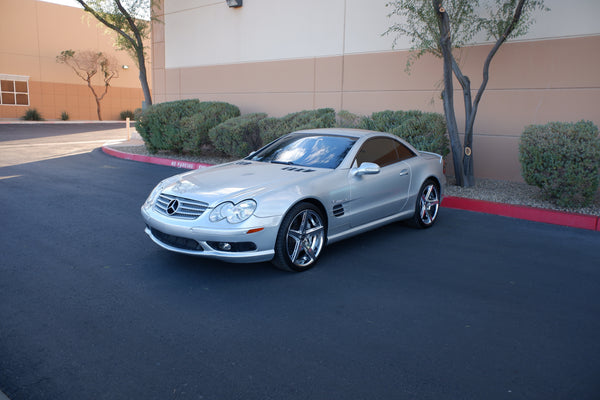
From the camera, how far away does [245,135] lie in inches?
504

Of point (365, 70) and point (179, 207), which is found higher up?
point (365, 70)

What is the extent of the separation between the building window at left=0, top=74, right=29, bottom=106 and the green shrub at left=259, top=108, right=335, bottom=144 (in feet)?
104

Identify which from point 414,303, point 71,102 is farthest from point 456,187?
point 71,102

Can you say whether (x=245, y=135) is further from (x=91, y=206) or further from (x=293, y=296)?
(x=293, y=296)

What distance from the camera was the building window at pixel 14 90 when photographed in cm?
3600

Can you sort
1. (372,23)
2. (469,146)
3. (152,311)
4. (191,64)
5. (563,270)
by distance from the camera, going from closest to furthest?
(152,311), (563,270), (469,146), (372,23), (191,64)

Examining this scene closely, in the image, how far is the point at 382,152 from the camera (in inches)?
257

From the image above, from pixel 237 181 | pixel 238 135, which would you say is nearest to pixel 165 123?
pixel 238 135

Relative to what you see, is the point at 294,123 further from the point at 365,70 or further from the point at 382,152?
the point at 382,152

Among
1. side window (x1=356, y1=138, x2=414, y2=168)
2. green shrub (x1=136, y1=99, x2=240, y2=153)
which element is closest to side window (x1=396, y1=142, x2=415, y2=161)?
side window (x1=356, y1=138, x2=414, y2=168)

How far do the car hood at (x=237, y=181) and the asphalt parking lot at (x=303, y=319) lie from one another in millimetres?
795

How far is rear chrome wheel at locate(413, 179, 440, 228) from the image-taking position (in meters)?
7.02

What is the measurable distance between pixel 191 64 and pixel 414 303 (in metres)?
15.8

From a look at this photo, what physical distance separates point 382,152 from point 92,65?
3805cm
